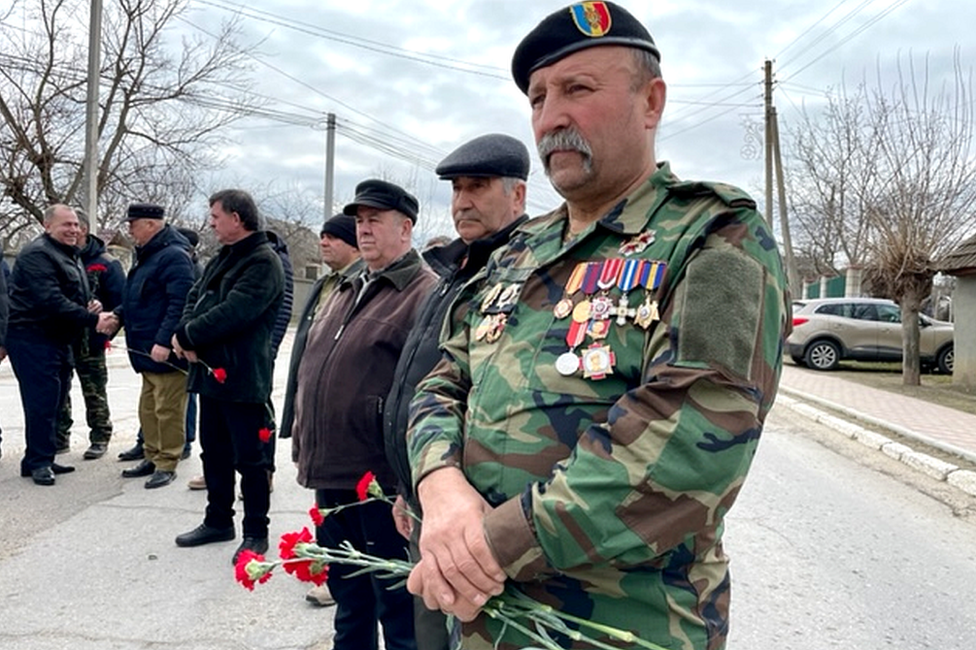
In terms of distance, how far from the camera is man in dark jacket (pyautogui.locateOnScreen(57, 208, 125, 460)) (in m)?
5.94

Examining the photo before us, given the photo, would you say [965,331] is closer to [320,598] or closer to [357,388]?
[320,598]

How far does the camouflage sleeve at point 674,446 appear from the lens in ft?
3.50

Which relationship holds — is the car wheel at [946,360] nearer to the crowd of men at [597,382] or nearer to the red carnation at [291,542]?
the crowd of men at [597,382]

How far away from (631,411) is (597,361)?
137 millimetres

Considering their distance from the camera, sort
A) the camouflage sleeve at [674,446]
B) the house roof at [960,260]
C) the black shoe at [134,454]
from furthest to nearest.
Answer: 1. the house roof at [960,260]
2. the black shoe at [134,454]
3. the camouflage sleeve at [674,446]

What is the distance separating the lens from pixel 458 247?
248 centimetres

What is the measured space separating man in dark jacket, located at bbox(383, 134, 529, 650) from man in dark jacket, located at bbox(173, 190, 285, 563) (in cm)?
155

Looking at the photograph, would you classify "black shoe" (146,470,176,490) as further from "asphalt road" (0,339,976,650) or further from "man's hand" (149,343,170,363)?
"man's hand" (149,343,170,363)

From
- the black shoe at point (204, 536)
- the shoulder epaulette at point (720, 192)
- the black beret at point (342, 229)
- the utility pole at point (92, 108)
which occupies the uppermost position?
the utility pole at point (92, 108)

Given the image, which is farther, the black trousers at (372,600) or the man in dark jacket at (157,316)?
the man in dark jacket at (157,316)

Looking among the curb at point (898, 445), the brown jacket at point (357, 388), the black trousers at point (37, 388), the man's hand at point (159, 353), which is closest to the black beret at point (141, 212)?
the man's hand at point (159, 353)

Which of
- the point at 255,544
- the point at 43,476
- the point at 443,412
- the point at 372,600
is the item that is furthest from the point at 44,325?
the point at 443,412

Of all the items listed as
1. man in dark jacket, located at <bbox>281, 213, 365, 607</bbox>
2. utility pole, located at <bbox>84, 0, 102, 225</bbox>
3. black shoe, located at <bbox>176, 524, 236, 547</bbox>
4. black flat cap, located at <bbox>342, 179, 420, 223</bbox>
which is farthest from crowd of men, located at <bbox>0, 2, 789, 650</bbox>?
utility pole, located at <bbox>84, 0, 102, 225</bbox>

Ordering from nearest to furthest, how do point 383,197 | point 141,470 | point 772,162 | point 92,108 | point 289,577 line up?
point 383,197, point 289,577, point 141,470, point 92,108, point 772,162
